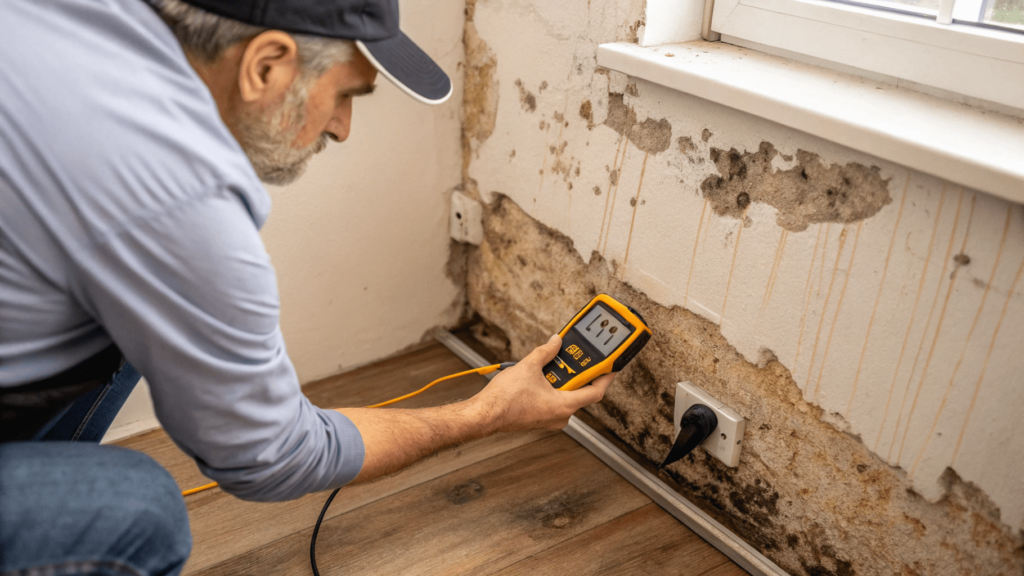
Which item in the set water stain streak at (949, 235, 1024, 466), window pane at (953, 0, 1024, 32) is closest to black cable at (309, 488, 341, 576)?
water stain streak at (949, 235, 1024, 466)

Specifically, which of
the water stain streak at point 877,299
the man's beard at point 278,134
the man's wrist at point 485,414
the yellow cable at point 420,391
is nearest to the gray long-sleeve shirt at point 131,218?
the man's beard at point 278,134

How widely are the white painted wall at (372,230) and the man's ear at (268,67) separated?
69cm

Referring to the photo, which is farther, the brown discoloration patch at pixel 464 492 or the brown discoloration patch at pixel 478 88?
the brown discoloration patch at pixel 478 88

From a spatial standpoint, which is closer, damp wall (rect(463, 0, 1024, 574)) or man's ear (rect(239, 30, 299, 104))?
man's ear (rect(239, 30, 299, 104))

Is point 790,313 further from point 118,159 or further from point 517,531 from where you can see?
point 118,159

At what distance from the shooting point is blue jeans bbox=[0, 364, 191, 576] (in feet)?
2.24

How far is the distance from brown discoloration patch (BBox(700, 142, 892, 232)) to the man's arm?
1.10 ft

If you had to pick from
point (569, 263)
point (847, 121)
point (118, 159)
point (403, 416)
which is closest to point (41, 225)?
point (118, 159)

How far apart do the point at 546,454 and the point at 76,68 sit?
3.29 feet

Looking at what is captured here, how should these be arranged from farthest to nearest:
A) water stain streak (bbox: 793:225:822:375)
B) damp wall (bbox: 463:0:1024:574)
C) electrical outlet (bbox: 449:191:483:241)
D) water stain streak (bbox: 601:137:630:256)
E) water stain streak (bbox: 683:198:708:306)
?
electrical outlet (bbox: 449:191:483:241)
water stain streak (bbox: 601:137:630:256)
water stain streak (bbox: 683:198:708:306)
water stain streak (bbox: 793:225:822:375)
damp wall (bbox: 463:0:1024:574)

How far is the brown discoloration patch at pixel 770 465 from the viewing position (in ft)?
3.07

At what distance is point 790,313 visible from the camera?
102cm

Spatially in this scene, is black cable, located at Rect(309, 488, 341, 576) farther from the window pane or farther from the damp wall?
the window pane

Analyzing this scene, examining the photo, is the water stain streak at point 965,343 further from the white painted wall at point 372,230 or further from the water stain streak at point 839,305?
the white painted wall at point 372,230
